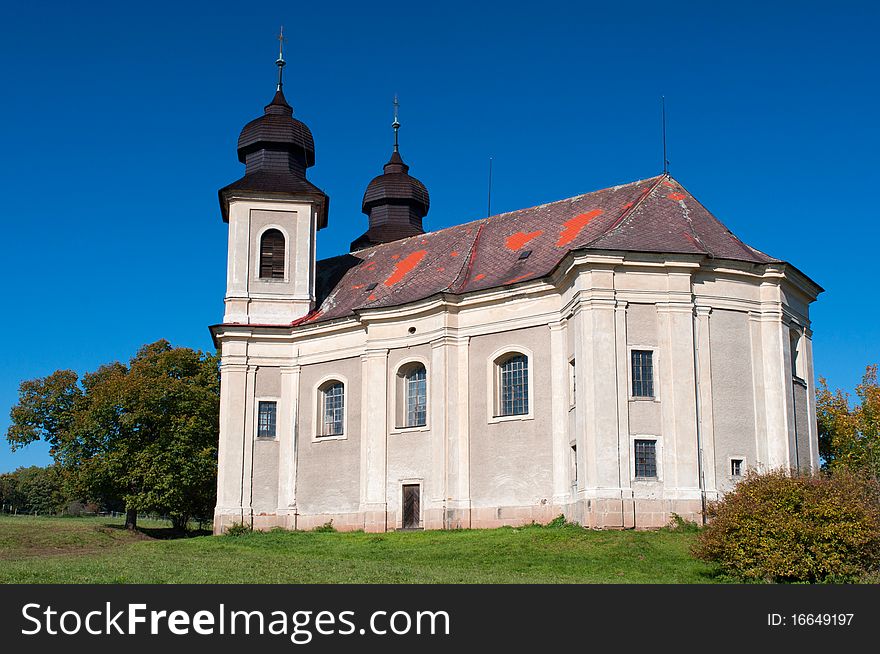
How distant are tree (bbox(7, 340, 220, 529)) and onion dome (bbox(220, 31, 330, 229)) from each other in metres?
8.27

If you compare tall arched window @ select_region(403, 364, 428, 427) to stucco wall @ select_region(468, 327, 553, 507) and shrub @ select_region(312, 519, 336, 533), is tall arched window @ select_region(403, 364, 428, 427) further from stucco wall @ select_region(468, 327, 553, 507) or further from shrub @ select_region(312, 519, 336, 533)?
shrub @ select_region(312, 519, 336, 533)

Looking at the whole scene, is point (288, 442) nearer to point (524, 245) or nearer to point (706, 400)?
point (524, 245)

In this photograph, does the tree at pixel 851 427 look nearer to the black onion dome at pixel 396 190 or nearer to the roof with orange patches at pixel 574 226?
the roof with orange patches at pixel 574 226

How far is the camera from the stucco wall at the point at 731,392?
99.1ft

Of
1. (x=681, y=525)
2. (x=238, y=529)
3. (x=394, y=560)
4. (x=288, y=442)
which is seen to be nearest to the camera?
(x=394, y=560)

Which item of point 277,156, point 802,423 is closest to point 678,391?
point 802,423

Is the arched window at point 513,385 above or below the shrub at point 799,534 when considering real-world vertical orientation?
above

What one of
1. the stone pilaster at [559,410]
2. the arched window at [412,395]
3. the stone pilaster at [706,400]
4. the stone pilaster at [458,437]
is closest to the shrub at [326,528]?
the arched window at [412,395]

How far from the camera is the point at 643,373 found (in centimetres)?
3042

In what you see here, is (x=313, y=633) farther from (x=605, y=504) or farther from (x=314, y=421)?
(x=314, y=421)

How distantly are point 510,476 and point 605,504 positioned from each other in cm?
470

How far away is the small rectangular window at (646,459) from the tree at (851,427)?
516 inches

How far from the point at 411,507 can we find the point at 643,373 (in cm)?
957

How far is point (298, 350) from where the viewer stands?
39.6m
